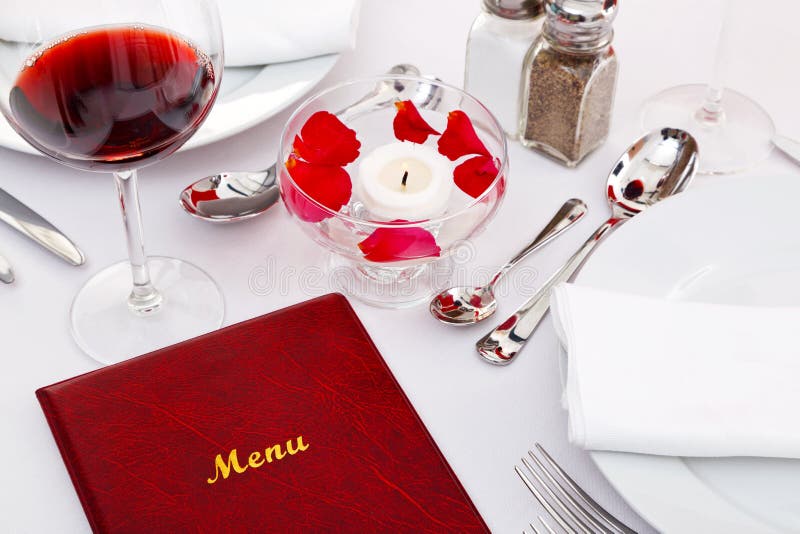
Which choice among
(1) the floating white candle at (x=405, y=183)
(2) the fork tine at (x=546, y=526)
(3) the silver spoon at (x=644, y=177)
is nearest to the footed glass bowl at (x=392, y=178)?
(1) the floating white candle at (x=405, y=183)

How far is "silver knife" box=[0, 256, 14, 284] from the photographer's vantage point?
76cm

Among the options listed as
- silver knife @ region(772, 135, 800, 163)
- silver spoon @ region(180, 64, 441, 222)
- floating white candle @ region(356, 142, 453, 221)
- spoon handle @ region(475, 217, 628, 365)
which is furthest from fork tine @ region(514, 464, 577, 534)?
silver knife @ region(772, 135, 800, 163)

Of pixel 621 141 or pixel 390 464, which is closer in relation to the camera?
pixel 390 464

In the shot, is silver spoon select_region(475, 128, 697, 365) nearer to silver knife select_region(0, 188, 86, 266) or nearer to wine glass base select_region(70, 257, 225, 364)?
wine glass base select_region(70, 257, 225, 364)

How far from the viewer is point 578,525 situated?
0.58m

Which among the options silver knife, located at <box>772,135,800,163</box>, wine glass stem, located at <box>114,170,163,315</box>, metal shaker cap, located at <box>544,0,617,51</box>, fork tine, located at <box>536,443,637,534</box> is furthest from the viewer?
silver knife, located at <box>772,135,800,163</box>

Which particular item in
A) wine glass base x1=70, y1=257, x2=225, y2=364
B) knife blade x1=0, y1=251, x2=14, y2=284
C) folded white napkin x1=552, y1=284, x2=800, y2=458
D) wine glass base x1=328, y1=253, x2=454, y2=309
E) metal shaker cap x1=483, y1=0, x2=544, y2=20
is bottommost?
wine glass base x1=70, y1=257, x2=225, y2=364

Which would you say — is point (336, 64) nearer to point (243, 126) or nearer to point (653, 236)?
point (243, 126)

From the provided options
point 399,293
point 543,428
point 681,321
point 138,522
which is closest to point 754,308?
point 681,321

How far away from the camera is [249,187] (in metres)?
0.84

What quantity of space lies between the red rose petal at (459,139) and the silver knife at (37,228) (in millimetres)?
330

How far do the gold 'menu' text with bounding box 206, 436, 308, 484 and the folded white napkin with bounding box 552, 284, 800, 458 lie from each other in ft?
0.62

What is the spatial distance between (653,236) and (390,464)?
285 millimetres

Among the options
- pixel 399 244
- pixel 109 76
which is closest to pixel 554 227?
pixel 399 244
